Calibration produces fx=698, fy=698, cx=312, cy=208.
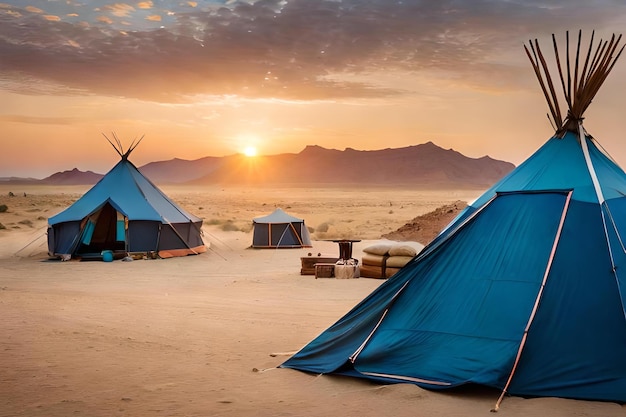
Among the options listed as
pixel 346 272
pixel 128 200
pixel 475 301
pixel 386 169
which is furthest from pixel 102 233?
pixel 386 169

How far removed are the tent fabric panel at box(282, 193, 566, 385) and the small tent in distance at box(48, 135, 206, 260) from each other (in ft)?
50.2

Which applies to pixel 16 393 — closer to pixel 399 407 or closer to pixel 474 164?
pixel 399 407

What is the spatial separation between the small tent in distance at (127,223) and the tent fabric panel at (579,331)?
17054 millimetres

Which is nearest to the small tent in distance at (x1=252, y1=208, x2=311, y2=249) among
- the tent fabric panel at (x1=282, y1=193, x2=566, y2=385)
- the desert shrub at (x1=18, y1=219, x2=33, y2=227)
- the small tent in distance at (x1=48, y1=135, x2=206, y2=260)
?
the small tent in distance at (x1=48, y1=135, x2=206, y2=260)

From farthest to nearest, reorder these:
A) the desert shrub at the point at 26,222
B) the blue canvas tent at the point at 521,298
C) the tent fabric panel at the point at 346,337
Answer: the desert shrub at the point at 26,222, the tent fabric panel at the point at 346,337, the blue canvas tent at the point at 521,298

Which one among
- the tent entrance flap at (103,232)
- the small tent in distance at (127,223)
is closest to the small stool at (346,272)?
the small tent in distance at (127,223)

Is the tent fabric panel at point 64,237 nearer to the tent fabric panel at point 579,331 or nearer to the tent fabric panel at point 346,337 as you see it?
the tent fabric panel at point 346,337

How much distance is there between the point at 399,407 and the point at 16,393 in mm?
3622

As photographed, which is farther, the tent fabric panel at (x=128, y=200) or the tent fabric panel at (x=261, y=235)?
the tent fabric panel at (x=261, y=235)

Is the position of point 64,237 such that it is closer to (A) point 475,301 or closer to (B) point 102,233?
(B) point 102,233

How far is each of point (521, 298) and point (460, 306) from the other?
0.60 metres

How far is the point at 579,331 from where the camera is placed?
20.8 feet

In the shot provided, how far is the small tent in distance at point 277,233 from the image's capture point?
998 inches

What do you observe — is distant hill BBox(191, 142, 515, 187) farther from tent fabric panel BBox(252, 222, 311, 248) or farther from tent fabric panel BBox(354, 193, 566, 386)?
tent fabric panel BBox(354, 193, 566, 386)
